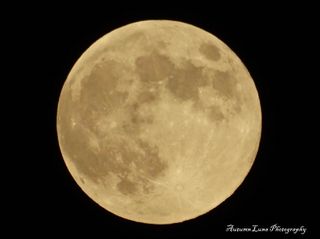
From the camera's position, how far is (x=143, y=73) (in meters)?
5.75

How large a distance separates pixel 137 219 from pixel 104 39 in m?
2.53

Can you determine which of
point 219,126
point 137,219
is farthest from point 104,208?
point 219,126

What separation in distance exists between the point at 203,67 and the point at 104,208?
2545 mm

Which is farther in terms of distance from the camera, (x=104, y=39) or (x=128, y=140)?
(x=104, y=39)

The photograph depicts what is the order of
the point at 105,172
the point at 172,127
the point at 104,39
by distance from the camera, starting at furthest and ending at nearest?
1. the point at 104,39
2. the point at 105,172
3. the point at 172,127

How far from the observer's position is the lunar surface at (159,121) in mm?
5691

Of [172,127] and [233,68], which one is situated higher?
[233,68]

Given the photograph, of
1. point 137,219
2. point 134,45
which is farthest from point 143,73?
point 137,219

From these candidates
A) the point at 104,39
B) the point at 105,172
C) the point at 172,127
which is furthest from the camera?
the point at 104,39

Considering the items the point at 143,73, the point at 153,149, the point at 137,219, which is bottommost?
the point at 137,219

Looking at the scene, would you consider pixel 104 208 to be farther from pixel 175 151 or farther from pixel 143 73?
pixel 143 73

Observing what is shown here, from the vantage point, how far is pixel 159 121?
5625 mm

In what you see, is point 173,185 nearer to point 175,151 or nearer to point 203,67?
point 175,151

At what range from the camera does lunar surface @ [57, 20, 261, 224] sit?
5691mm
